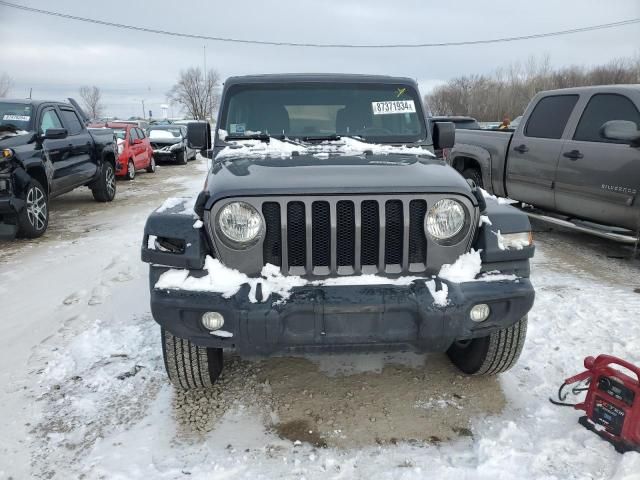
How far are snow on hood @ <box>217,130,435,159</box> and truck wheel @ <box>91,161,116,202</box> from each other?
712 cm

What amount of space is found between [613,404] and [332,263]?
1.57 m

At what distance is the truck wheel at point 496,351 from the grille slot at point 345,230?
3.33 ft

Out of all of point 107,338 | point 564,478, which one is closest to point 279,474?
point 564,478

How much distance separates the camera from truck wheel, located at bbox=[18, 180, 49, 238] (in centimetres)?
666

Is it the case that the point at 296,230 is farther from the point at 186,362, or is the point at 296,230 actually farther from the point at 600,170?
the point at 600,170

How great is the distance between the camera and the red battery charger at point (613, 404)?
2.44m

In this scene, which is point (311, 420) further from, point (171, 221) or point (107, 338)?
point (107, 338)

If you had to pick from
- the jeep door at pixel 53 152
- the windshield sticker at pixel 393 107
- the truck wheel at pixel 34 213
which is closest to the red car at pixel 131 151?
the jeep door at pixel 53 152

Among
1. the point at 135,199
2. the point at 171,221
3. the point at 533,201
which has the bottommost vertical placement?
the point at 135,199

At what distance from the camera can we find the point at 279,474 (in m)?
2.39

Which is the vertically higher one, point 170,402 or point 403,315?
point 403,315

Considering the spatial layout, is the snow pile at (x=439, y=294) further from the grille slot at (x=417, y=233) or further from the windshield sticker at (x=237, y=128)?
the windshield sticker at (x=237, y=128)

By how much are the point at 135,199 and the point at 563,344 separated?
938 centimetres

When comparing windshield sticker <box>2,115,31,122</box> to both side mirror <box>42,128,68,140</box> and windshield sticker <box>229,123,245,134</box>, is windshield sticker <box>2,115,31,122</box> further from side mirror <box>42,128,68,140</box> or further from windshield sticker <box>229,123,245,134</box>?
windshield sticker <box>229,123,245,134</box>
